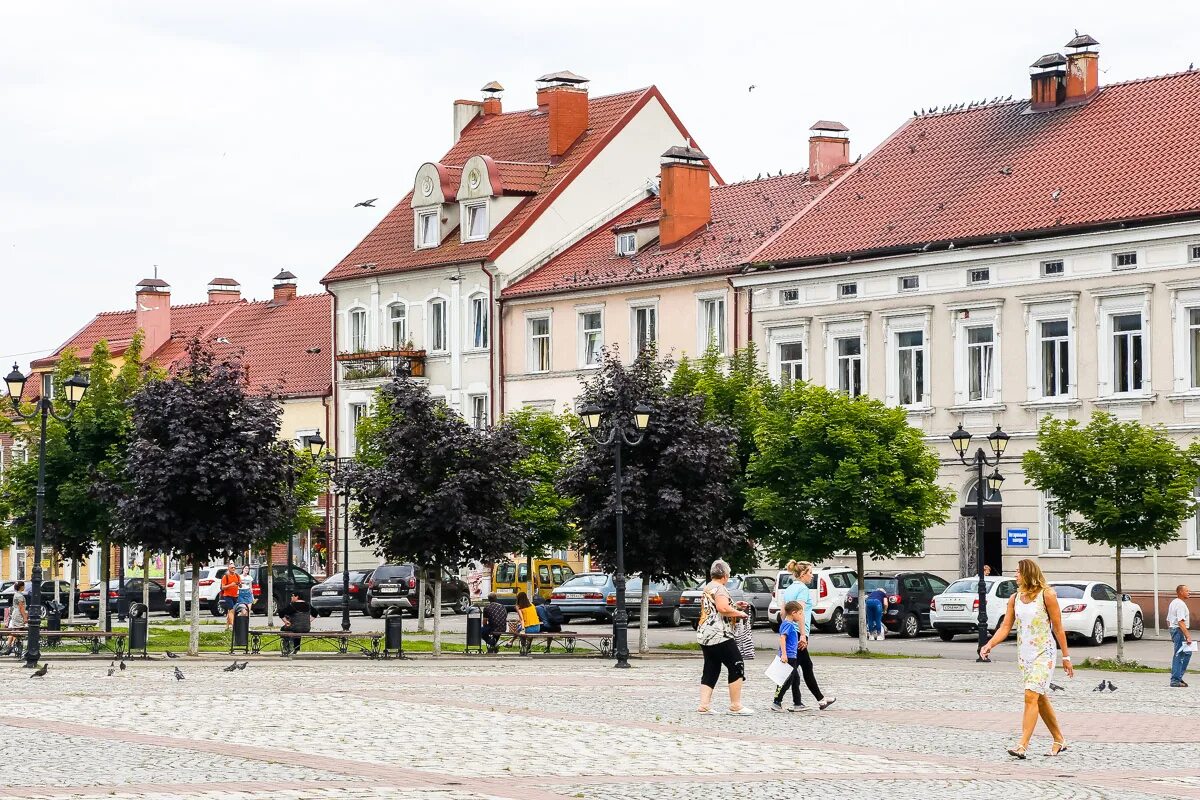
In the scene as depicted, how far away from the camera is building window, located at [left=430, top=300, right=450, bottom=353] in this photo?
6238cm

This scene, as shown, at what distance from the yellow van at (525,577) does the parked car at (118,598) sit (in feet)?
30.4

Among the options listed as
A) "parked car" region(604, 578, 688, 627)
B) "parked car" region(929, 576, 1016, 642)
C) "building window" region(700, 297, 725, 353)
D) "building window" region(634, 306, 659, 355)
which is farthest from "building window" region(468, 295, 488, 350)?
"parked car" region(929, 576, 1016, 642)

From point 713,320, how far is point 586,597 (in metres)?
9.72

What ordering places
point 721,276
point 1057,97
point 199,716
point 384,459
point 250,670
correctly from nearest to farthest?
point 199,716
point 250,670
point 384,459
point 1057,97
point 721,276

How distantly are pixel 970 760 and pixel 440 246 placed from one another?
4677 centimetres

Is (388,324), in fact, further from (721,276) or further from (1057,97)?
(1057,97)

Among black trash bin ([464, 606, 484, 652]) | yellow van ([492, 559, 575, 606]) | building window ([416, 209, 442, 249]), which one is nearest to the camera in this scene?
black trash bin ([464, 606, 484, 652])

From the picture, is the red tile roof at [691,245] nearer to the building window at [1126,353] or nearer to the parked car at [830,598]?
the parked car at [830,598]

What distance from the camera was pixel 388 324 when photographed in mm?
→ 64250

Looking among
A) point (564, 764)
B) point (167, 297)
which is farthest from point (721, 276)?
point (564, 764)

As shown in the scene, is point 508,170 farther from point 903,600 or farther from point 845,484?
point 845,484

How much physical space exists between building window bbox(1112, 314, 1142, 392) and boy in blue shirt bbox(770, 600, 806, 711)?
23282 mm

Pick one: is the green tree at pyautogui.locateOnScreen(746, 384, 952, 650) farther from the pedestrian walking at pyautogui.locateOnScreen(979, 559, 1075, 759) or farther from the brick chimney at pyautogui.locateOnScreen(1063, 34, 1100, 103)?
the pedestrian walking at pyautogui.locateOnScreen(979, 559, 1075, 759)

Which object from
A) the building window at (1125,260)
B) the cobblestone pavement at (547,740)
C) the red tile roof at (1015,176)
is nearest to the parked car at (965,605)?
the building window at (1125,260)
